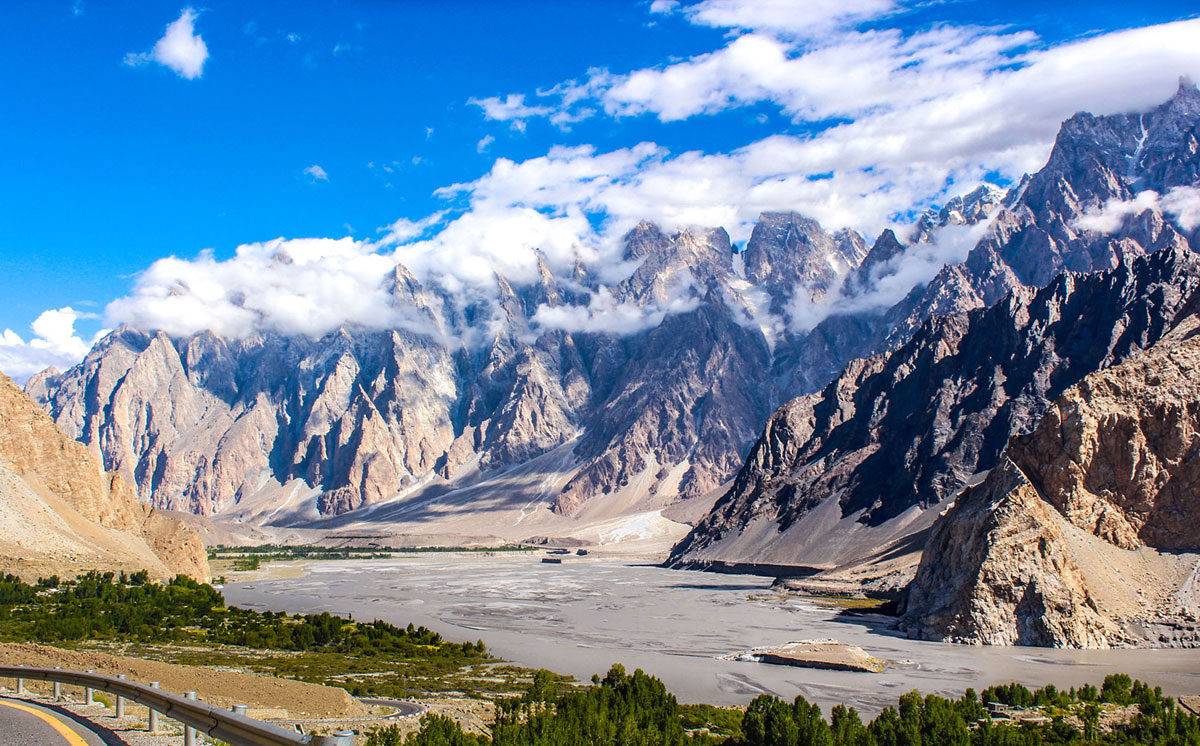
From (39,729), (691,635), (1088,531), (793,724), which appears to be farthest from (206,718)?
(1088,531)

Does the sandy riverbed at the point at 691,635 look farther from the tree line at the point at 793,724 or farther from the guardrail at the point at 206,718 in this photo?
the guardrail at the point at 206,718

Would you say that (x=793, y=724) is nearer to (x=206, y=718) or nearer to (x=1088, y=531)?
(x=206, y=718)

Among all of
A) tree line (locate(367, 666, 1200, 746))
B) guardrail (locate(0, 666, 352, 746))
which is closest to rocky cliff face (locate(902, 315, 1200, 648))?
tree line (locate(367, 666, 1200, 746))

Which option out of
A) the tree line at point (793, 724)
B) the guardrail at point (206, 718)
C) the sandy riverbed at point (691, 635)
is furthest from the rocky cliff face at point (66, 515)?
the guardrail at point (206, 718)

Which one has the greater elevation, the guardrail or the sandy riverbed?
the guardrail

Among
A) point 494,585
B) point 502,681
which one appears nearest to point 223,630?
point 502,681

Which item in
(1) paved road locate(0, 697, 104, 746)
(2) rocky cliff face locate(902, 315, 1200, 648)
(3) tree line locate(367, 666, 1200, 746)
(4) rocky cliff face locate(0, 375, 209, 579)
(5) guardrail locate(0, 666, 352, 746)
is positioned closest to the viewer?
(5) guardrail locate(0, 666, 352, 746)

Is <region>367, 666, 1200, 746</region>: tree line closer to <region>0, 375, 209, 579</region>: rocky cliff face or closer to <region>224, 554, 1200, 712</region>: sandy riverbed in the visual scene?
<region>224, 554, 1200, 712</region>: sandy riverbed
